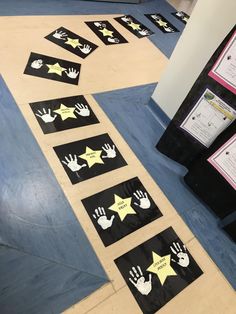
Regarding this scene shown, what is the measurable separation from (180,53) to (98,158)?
0.71 meters

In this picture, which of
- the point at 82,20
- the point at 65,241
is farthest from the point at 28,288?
the point at 82,20

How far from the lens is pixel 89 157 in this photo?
1.40 m

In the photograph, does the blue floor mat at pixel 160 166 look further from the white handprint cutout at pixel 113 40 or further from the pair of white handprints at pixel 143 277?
the white handprint cutout at pixel 113 40

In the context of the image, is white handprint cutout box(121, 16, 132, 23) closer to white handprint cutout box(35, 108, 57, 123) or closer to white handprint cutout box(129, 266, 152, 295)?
white handprint cutout box(35, 108, 57, 123)

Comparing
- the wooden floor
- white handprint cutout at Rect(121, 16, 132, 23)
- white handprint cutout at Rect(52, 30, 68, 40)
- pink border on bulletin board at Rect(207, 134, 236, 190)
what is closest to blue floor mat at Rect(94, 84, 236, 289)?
the wooden floor

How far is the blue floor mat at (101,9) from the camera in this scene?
212 cm

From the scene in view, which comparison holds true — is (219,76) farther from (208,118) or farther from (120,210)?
(120,210)

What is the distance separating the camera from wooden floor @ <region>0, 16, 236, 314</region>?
1.07 meters

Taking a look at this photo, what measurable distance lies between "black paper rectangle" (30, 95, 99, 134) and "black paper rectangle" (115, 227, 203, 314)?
761 millimetres

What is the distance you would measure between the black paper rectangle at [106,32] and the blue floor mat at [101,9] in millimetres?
196

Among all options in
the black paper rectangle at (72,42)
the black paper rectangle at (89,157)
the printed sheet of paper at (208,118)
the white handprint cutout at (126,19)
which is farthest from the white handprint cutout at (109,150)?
the white handprint cutout at (126,19)

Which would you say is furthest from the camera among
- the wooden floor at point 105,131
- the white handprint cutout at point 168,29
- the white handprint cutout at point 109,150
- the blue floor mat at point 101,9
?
the white handprint cutout at point 168,29

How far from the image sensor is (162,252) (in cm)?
118

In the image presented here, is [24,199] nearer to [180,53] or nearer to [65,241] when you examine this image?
[65,241]
